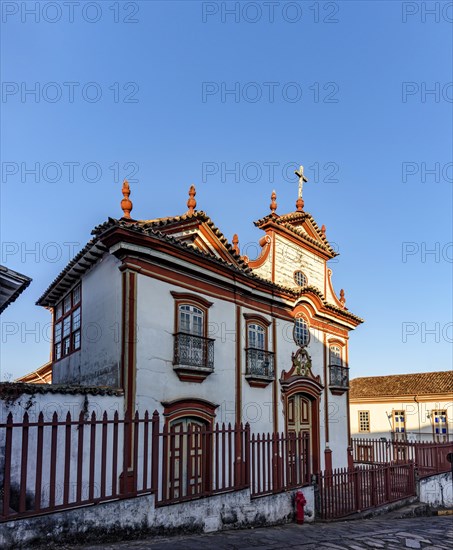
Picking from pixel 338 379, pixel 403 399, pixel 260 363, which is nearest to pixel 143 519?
pixel 260 363

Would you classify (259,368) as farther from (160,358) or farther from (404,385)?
(404,385)

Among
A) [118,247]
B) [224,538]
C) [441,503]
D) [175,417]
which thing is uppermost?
[118,247]

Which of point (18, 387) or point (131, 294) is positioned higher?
point (131, 294)

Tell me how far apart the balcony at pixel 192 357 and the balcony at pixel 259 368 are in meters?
1.97

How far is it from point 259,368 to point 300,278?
4.90 meters

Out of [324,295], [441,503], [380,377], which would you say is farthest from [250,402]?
[380,377]

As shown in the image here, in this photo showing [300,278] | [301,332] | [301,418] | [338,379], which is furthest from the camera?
[338,379]

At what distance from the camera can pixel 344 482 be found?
48.1 feet

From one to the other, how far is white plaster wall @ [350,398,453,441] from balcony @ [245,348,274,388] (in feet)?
82.4

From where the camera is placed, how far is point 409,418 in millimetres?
39781

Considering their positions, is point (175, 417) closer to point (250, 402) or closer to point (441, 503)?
point (250, 402)

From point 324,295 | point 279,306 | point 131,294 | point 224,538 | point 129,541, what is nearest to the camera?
point 129,541

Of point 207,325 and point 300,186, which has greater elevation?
point 300,186

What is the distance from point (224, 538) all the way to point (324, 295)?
13410mm
